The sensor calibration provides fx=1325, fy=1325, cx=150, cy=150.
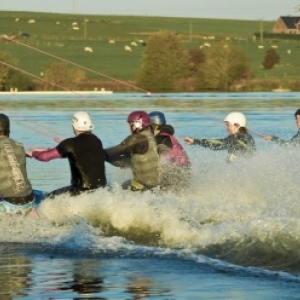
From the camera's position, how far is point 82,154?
16.4 meters

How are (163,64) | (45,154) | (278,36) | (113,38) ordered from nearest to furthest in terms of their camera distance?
(45,154), (163,64), (113,38), (278,36)

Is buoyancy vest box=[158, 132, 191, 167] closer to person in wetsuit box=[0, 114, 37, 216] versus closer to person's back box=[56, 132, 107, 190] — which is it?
person's back box=[56, 132, 107, 190]

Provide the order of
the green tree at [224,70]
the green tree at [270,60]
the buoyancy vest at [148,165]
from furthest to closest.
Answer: the green tree at [270,60], the green tree at [224,70], the buoyancy vest at [148,165]

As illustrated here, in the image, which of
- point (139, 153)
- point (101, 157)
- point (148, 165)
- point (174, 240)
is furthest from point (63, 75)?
point (174, 240)

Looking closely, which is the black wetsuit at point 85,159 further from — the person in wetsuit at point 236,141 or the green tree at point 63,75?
the green tree at point 63,75

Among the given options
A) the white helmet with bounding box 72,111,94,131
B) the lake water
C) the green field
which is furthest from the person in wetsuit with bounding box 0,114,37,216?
the green field

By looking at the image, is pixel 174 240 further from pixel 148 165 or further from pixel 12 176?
pixel 148 165

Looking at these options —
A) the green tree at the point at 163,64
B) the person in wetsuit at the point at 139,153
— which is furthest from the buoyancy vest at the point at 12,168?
the green tree at the point at 163,64

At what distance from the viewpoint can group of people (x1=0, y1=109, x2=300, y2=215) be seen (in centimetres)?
1611

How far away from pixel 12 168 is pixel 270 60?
116m

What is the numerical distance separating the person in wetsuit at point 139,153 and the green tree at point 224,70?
97.6 meters

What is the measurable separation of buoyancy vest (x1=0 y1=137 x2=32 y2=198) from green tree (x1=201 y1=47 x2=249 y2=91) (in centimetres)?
9922

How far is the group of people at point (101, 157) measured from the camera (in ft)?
52.9

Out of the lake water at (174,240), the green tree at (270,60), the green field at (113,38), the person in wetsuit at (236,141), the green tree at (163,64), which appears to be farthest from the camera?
the green field at (113,38)
